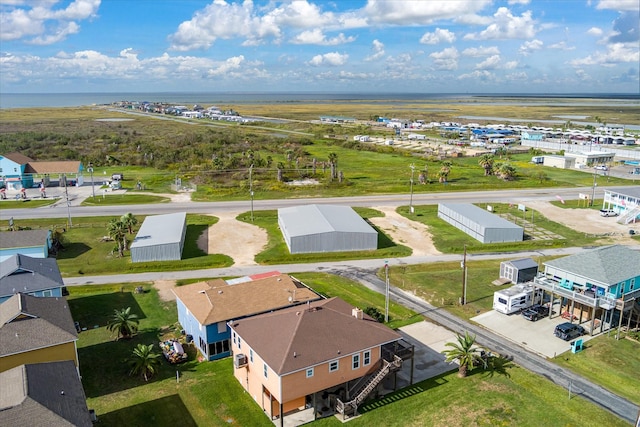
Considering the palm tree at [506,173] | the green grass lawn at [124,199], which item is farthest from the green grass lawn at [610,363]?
the palm tree at [506,173]

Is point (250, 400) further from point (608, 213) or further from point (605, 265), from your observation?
point (608, 213)

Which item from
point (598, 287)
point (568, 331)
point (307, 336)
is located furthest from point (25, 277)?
point (598, 287)

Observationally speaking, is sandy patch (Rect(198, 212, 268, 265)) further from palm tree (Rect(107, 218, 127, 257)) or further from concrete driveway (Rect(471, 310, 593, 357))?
concrete driveway (Rect(471, 310, 593, 357))

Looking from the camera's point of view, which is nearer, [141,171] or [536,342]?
[536,342]

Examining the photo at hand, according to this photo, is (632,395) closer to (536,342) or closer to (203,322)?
(536,342)

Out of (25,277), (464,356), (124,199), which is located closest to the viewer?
(464,356)

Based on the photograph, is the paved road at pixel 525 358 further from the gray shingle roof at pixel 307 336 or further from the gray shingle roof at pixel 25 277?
the gray shingle roof at pixel 25 277

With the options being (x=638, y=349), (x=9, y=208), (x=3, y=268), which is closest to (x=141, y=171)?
(x=9, y=208)
